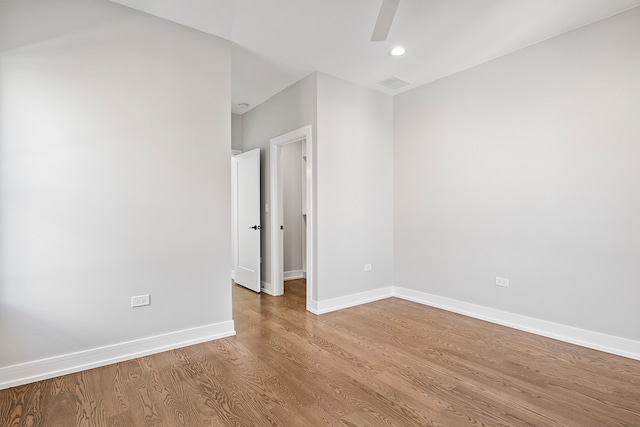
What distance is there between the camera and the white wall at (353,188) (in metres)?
3.89

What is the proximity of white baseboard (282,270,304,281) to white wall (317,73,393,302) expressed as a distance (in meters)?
1.83

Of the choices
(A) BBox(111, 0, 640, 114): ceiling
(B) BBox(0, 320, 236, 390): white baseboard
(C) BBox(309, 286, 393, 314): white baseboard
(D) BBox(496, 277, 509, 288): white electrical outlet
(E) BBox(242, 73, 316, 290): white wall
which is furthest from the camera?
(E) BBox(242, 73, 316, 290): white wall

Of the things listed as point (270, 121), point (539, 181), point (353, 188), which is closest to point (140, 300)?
point (353, 188)

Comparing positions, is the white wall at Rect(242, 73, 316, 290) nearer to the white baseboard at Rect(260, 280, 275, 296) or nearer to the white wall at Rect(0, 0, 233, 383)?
the white baseboard at Rect(260, 280, 275, 296)

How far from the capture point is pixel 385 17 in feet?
6.31

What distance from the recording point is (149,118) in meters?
2.73

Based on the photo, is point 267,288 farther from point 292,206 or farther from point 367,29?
point 367,29

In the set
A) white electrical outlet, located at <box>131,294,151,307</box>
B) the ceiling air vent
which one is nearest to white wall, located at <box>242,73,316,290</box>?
the ceiling air vent

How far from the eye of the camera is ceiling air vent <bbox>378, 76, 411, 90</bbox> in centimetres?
404

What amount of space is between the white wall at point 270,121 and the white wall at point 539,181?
1.42 meters

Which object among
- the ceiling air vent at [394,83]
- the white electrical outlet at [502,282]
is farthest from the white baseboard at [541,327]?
the ceiling air vent at [394,83]

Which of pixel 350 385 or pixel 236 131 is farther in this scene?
pixel 236 131

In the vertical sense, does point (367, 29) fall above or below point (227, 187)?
above

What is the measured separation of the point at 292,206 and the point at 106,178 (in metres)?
3.54
